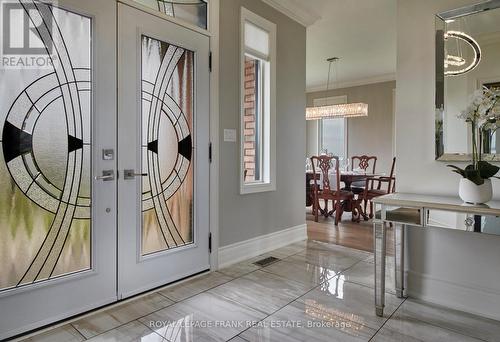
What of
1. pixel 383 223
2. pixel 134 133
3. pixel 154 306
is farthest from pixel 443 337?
pixel 134 133

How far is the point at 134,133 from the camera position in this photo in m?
2.28

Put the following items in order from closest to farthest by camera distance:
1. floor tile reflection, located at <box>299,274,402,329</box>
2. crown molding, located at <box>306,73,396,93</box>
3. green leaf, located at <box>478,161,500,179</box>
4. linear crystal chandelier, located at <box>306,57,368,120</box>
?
1. green leaf, located at <box>478,161,500,179</box>
2. floor tile reflection, located at <box>299,274,402,329</box>
3. linear crystal chandelier, located at <box>306,57,368,120</box>
4. crown molding, located at <box>306,73,396,93</box>

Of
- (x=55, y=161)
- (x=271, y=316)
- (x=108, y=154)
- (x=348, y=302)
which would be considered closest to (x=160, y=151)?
(x=108, y=154)

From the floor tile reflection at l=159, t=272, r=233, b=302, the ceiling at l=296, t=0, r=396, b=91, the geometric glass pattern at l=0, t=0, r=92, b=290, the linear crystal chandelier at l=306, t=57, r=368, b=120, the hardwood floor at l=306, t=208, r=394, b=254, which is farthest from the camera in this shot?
the linear crystal chandelier at l=306, t=57, r=368, b=120

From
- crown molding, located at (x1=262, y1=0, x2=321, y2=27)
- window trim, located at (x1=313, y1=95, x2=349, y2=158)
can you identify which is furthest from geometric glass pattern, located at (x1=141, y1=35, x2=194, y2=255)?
window trim, located at (x1=313, y1=95, x2=349, y2=158)

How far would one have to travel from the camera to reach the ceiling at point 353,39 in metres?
3.63

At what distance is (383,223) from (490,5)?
64.6 inches

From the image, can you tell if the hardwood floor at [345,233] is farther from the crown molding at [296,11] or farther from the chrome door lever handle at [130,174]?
the crown molding at [296,11]

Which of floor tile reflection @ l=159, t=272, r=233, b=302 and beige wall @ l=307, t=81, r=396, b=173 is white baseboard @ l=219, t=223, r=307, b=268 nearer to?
floor tile reflection @ l=159, t=272, r=233, b=302

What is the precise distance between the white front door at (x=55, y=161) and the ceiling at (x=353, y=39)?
2.36 metres

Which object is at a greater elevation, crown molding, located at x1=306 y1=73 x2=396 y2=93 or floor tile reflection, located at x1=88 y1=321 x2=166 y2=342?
crown molding, located at x1=306 y1=73 x2=396 y2=93

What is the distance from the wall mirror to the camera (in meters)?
2.14

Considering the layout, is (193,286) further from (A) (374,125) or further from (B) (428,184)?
(A) (374,125)

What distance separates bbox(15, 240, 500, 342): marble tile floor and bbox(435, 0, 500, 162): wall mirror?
111 cm
